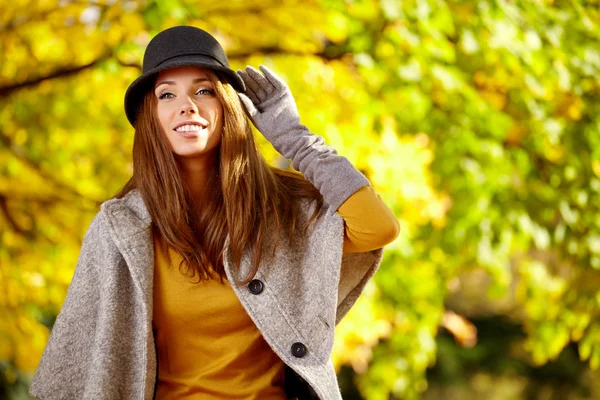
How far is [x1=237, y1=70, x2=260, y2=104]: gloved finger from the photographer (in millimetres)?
2275

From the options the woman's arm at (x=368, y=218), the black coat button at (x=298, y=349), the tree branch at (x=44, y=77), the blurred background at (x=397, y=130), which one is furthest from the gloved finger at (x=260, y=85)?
the tree branch at (x=44, y=77)

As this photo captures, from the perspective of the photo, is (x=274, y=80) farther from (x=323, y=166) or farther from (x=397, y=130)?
(x=397, y=130)

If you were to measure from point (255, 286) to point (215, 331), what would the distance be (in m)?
0.16

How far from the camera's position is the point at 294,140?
2193 millimetres

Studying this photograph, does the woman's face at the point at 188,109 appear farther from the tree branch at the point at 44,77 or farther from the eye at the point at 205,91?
the tree branch at the point at 44,77

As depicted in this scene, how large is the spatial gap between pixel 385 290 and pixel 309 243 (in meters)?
2.00

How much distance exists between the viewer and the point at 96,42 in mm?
3830

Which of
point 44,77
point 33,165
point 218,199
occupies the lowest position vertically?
point 33,165

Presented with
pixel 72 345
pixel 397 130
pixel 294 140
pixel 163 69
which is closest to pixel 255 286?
pixel 294 140

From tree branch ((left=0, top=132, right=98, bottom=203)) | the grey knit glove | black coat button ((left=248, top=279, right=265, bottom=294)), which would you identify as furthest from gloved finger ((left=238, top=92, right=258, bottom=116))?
tree branch ((left=0, top=132, right=98, bottom=203))

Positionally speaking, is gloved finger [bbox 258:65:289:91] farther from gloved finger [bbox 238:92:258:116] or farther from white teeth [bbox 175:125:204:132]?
white teeth [bbox 175:125:204:132]

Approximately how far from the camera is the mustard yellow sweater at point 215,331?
6.84 ft

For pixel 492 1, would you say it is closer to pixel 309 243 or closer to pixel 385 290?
pixel 385 290

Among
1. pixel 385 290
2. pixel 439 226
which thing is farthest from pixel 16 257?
pixel 439 226
